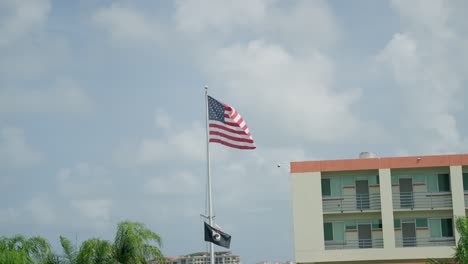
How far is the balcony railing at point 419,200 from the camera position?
4800cm

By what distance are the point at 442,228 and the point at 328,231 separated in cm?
712

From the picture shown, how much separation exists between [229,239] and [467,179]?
24.4 meters

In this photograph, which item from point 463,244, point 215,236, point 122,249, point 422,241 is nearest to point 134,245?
point 122,249

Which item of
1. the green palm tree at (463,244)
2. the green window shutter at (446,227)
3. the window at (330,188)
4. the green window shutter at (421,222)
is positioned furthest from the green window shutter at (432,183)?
the green palm tree at (463,244)

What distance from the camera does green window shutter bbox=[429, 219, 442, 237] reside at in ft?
158

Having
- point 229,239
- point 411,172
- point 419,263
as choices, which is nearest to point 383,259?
point 419,263

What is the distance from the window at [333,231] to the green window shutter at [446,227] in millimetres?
6213

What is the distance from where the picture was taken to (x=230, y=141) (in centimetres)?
2919

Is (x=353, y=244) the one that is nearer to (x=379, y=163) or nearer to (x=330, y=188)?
(x=330, y=188)

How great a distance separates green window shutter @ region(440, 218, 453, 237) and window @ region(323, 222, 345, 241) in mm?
6213

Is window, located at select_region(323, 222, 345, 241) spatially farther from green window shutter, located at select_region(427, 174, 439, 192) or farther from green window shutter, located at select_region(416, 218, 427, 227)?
green window shutter, located at select_region(427, 174, 439, 192)

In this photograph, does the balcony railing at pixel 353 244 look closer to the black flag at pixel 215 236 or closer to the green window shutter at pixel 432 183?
the green window shutter at pixel 432 183

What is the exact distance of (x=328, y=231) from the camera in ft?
159

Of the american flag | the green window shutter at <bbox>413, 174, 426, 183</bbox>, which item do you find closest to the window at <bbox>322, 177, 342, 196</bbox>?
the green window shutter at <bbox>413, 174, 426, 183</bbox>
